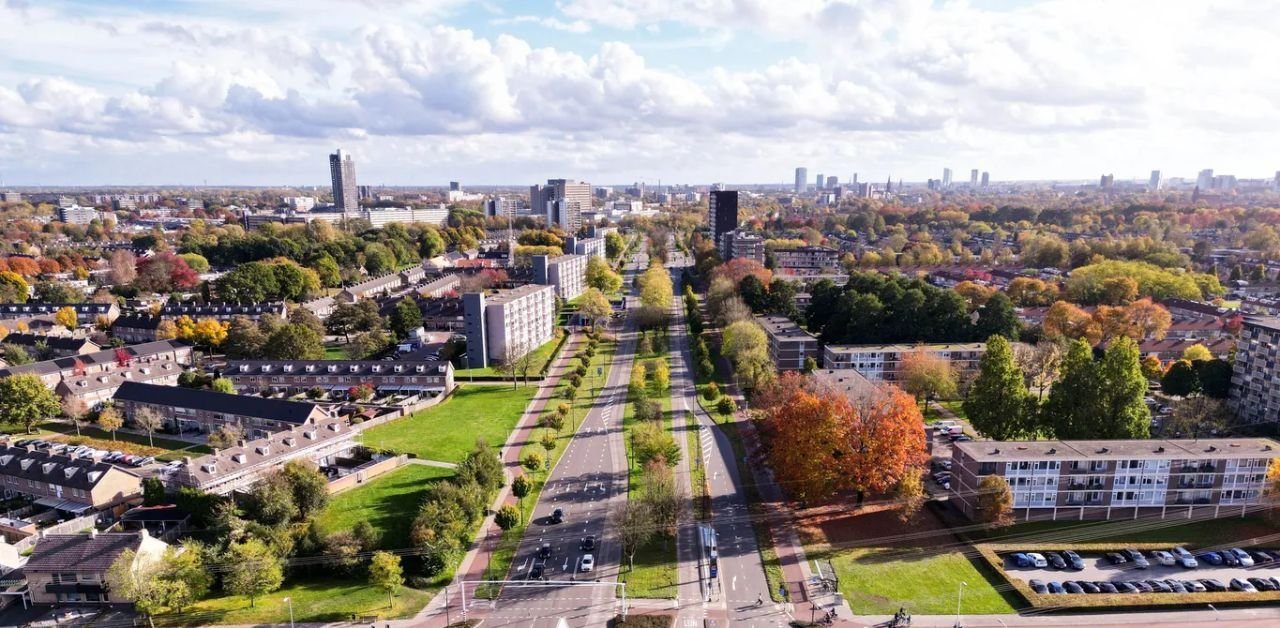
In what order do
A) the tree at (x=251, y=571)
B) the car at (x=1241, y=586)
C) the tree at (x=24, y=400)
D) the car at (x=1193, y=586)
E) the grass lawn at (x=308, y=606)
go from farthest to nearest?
the tree at (x=24, y=400) < the car at (x=1193, y=586) < the car at (x=1241, y=586) < the tree at (x=251, y=571) < the grass lawn at (x=308, y=606)

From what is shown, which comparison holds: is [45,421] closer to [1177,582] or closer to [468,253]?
[1177,582]

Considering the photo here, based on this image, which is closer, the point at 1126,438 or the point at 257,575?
the point at 257,575

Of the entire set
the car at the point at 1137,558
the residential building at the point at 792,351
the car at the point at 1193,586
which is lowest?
the car at the point at 1137,558

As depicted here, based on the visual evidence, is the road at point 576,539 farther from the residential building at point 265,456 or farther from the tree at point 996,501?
the tree at point 996,501

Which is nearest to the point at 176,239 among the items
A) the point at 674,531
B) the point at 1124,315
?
the point at 674,531

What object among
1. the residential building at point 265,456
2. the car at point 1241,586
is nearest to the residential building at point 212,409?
the residential building at point 265,456

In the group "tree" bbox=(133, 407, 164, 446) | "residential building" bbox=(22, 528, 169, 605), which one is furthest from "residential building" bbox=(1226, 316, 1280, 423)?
"tree" bbox=(133, 407, 164, 446)

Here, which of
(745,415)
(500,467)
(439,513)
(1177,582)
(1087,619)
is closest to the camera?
(1087,619)

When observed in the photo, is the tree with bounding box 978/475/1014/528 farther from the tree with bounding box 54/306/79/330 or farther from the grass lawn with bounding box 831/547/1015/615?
the tree with bounding box 54/306/79/330
